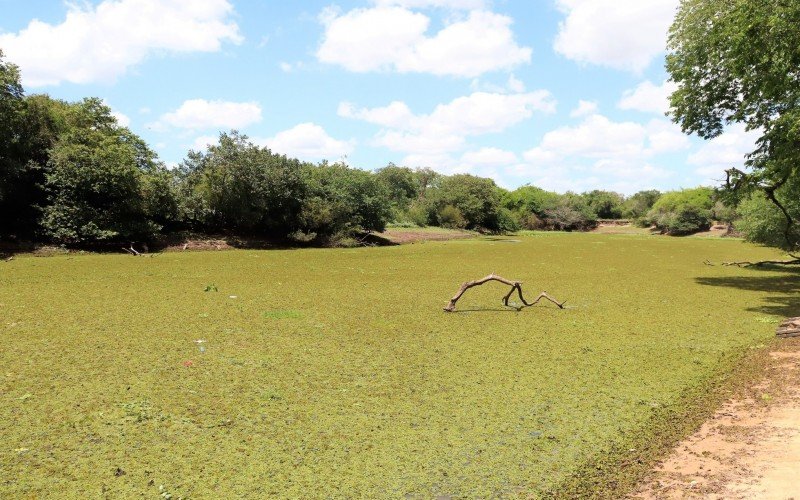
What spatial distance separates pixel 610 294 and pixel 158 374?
368 inches

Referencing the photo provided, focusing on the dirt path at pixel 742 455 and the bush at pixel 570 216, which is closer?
the dirt path at pixel 742 455

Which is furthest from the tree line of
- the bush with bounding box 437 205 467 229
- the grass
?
the bush with bounding box 437 205 467 229

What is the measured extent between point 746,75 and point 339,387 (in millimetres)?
10583

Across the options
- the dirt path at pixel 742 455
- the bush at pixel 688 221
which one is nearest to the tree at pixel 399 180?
the bush at pixel 688 221

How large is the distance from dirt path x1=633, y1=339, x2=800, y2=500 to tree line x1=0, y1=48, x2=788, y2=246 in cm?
1065

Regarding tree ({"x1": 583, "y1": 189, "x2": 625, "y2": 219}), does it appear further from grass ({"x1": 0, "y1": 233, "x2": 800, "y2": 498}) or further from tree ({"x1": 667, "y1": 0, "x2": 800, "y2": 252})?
grass ({"x1": 0, "y1": 233, "x2": 800, "y2": 498})

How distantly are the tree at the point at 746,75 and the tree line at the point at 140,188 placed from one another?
1828 millimetres

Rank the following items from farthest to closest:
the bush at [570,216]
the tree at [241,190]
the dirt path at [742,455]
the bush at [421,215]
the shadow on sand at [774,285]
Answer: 1. the bush at [570,216]
2. the bush at [421,215]
3. the tree at [241,190]
4. the shadow on sand at [774,285]
5. the dirt path at [742,455]

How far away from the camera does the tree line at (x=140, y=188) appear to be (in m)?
19.1

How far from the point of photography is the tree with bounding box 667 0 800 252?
8711 millimetres

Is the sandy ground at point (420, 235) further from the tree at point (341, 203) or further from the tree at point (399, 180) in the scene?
the tree at point (399, 180)

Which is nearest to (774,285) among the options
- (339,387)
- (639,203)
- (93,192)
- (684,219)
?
(339,387)

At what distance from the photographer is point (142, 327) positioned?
7.10 meters

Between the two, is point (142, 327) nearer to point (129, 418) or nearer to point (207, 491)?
point (129, 418)
